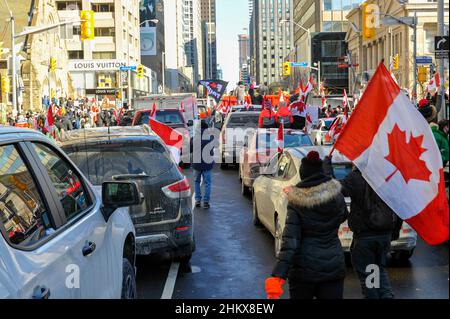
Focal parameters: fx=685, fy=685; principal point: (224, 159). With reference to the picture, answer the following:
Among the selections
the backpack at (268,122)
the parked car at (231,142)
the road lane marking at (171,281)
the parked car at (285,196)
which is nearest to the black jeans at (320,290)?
the road lane marking at (171,281)

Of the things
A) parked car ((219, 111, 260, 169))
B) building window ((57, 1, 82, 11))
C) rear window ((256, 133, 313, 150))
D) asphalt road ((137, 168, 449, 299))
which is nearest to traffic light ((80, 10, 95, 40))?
parked car ((219, 111, 260, 169))

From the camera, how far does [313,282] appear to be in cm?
482

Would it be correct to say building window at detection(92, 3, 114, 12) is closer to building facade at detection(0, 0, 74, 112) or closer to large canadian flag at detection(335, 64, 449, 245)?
building facade at detection(0, 0, 74, 112)

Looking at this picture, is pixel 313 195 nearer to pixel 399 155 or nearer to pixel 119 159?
pixel 399 155

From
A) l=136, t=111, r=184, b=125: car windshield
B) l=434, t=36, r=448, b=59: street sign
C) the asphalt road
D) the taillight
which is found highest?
l=434, t=36, r=448, b=59: street sign

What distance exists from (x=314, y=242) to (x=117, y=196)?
1.42m

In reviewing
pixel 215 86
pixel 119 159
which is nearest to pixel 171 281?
pixel 119 159

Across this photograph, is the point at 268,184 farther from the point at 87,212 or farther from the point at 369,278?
the point at 87,212

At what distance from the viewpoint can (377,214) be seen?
5.70 meters

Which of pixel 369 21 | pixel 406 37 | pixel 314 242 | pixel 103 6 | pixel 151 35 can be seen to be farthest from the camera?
pixel 151 35

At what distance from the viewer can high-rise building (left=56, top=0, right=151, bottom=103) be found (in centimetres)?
8462

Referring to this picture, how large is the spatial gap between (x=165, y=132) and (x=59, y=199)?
32.3 feet

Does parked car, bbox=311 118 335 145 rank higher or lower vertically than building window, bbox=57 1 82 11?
lower

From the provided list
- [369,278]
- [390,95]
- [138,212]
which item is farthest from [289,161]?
[390,95]
